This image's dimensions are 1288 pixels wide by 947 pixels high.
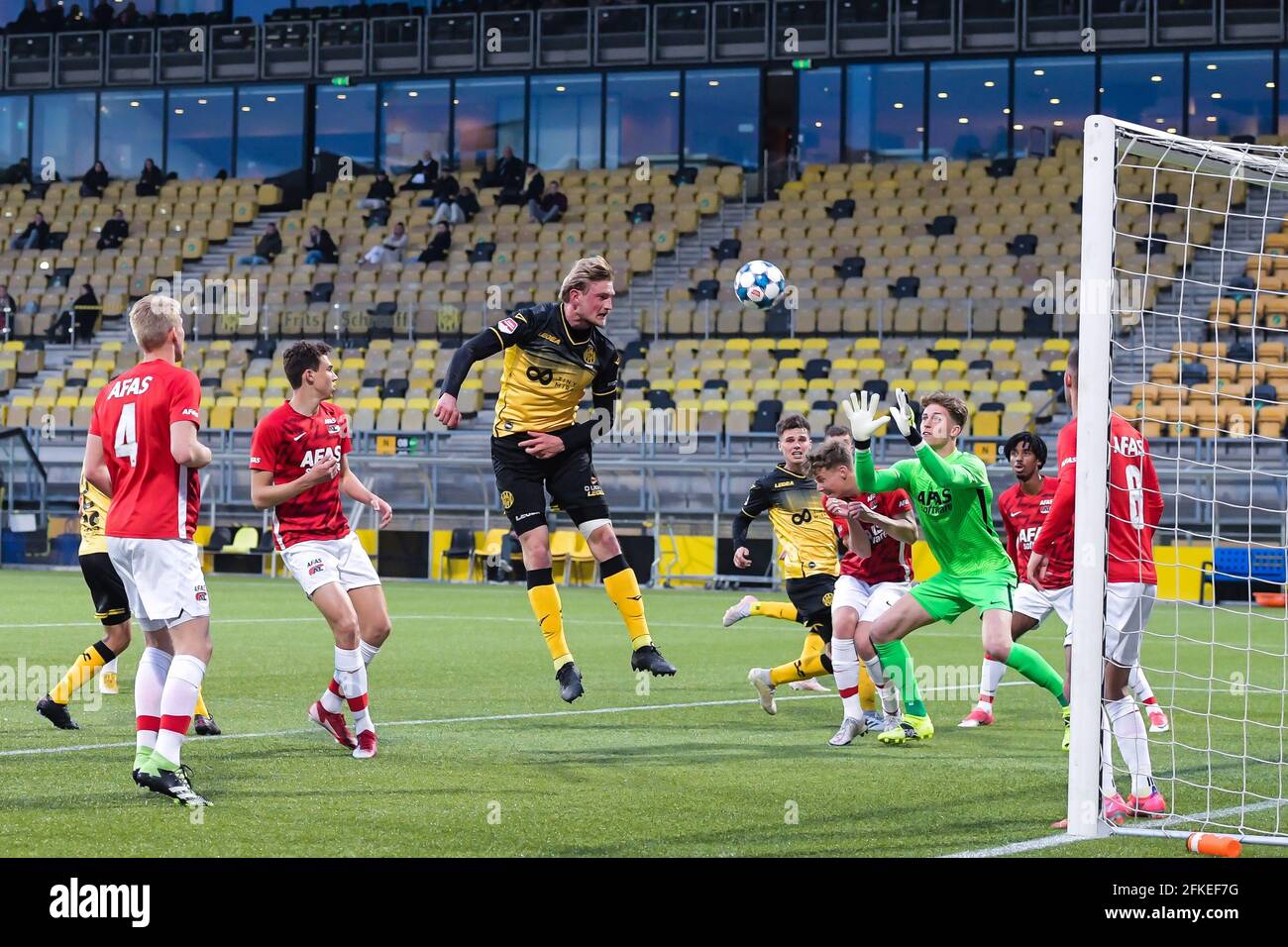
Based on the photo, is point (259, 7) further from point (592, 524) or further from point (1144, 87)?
point (592, 524)

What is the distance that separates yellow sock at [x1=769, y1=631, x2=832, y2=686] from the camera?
10.6 metres

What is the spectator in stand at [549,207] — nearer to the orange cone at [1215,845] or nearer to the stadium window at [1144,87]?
the stadium window at [1144,87]

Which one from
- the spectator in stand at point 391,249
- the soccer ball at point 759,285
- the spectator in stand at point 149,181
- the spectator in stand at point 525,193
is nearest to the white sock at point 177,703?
the soccer ball at point 759,285

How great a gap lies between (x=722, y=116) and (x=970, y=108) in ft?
19.2

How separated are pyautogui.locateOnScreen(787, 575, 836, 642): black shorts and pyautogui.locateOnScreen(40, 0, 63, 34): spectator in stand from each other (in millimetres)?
39055

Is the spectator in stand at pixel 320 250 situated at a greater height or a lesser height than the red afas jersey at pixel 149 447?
greater

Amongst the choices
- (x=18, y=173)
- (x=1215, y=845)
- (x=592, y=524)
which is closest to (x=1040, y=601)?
(x=592, y=524)

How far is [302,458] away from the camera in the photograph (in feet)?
28.2

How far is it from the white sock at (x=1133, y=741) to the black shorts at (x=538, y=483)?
3236mm

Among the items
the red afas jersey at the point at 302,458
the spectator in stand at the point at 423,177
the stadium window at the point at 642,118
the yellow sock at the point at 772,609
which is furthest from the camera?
the spectator in stand at the point at 423,177

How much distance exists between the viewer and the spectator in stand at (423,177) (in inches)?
1629

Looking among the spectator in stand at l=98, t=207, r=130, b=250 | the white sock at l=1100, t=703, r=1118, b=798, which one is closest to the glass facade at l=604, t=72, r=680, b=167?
the spectator in stand at l=98, t=207, r=130, b=250
